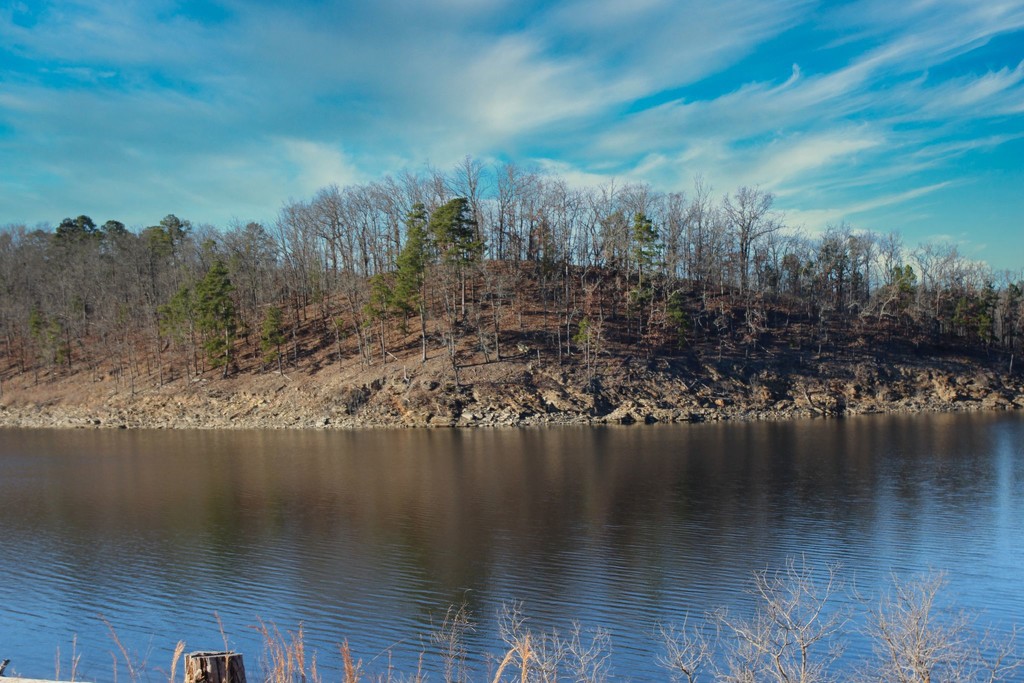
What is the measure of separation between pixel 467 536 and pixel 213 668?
20131 mm

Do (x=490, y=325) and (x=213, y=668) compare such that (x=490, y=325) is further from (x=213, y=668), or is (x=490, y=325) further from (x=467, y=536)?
(x=213, y=668)

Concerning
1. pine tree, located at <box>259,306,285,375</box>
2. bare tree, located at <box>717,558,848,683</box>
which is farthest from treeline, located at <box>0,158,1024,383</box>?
bare tree, located at <box>717,558,848,683</box>

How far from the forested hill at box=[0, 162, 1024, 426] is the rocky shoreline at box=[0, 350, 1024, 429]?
187 millimetres

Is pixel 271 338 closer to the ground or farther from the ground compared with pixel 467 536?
farther from the ground

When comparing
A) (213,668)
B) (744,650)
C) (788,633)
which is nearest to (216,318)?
(744,650)

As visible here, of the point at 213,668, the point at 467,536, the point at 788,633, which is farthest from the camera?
the point at 467,536

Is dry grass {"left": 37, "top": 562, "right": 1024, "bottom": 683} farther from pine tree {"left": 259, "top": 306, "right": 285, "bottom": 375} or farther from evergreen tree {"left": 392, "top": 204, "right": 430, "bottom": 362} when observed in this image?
pine tree {"left": 259, "top": 306, "right": 285, "bottom": 375}

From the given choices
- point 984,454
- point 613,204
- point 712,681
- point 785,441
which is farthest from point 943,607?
point 613,204

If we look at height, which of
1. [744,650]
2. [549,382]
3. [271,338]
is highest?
[271,338]

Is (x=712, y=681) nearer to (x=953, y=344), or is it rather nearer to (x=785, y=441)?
(x=785, y=441)

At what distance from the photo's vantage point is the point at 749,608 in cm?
1677

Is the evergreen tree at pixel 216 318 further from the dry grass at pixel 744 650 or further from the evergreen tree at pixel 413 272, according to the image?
the dry grass at pixel 744 650

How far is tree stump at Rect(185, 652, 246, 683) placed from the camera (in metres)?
4.48

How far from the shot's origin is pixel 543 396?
5741 centimetres
